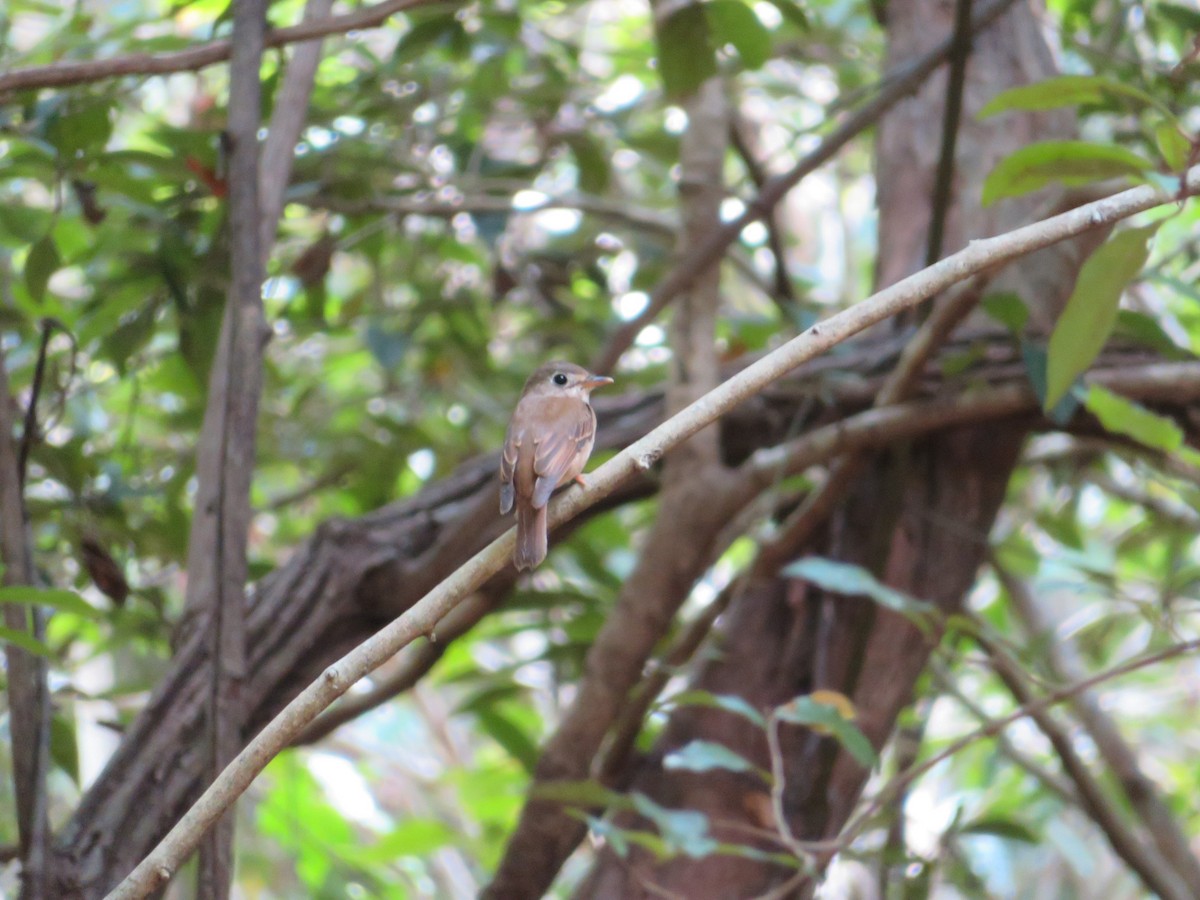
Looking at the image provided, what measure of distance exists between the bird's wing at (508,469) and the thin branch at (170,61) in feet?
2.65

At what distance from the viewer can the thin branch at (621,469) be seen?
1.54m

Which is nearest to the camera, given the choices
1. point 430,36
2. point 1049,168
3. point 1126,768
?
point 1049,168

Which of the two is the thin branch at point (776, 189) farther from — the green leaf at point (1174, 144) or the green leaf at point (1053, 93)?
the green leaf at point (1174, 144)

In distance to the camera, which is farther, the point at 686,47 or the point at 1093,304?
the point at 686,47

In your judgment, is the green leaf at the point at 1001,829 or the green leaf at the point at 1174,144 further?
the green leaf at the point at 1001,829

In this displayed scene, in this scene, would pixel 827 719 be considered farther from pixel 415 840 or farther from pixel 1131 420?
pixel 415 840

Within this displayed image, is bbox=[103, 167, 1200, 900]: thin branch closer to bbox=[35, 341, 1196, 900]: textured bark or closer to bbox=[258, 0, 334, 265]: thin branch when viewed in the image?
bbox=[35, 341, 1196, 900]: textured bark

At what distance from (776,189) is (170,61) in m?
1.54

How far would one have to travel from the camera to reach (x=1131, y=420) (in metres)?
2.62

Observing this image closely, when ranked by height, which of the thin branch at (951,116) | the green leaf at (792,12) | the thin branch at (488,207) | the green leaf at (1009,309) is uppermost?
the thin branch at (488,207)

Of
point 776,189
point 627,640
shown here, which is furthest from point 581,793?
point 776,189

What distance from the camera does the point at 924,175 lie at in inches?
148

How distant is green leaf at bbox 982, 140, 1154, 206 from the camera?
2252mm

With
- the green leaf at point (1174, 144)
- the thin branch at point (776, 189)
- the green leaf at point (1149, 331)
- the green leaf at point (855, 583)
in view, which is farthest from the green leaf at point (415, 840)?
the green leaf at point (1174, 144)
